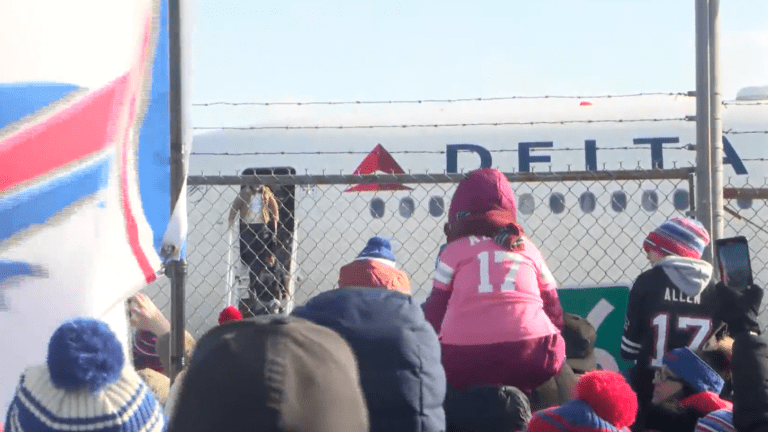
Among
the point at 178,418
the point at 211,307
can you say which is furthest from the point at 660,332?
the point at 211,307

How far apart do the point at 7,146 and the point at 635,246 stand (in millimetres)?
10661

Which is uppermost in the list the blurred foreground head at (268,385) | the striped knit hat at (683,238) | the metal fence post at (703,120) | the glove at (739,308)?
the metal fence post at (703,120)

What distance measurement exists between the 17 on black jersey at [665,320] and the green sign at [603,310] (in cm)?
32

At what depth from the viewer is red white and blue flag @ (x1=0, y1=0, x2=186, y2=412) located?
108 inches

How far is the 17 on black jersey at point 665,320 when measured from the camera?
414 centimetres

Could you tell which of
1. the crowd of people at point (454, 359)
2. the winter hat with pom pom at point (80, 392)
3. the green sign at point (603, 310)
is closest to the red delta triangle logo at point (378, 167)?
the crowd of people at point (454, 359)

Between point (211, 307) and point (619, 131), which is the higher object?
point (619, 131)

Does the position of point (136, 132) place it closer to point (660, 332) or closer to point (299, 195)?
point (660, 332)

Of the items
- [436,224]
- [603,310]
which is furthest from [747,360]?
[436,224]

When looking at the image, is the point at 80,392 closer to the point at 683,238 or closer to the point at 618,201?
the point at 683,238

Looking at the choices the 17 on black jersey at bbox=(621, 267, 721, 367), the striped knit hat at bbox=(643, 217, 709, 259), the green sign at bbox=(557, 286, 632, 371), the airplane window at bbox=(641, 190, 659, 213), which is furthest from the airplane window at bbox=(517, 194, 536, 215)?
the 17 on black jersey at bbox=(621, 267, 721, 367)

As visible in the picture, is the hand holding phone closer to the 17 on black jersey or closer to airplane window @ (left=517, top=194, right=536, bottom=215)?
the 17 on black jersey

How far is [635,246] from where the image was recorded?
40.9 feet

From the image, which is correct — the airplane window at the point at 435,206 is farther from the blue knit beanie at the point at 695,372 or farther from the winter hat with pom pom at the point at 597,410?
the winter hat with pom pom at the point at 597,410
